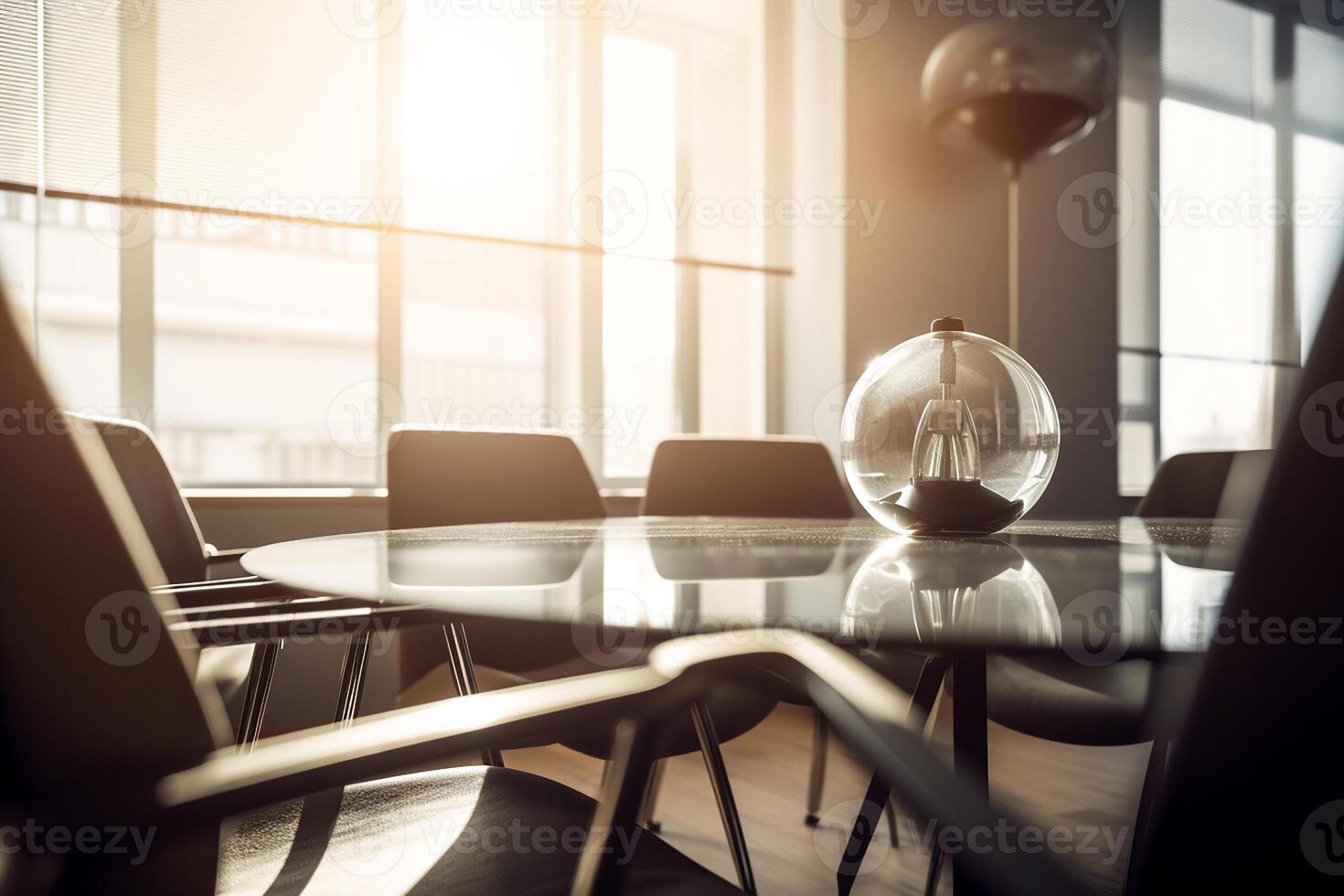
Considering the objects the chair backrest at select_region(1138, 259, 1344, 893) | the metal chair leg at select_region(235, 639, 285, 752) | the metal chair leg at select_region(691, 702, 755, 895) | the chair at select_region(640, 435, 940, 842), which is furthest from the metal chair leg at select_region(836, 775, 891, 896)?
the chair backrest at select_region(1138, 259, 1344, 893)

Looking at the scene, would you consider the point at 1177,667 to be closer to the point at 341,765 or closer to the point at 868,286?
the point at 341,765

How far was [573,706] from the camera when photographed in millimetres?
555

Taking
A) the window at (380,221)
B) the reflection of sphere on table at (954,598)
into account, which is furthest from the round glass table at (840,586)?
the window at (380,221)

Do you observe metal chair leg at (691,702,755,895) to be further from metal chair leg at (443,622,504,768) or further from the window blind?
the window blind

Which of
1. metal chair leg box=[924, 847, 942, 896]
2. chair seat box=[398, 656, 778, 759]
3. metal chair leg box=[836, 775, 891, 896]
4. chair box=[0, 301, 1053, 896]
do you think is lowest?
metal chair leg box=[924, 847, 942, 896]

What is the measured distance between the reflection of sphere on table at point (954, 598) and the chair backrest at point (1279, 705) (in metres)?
0.15

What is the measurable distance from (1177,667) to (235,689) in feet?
4.80

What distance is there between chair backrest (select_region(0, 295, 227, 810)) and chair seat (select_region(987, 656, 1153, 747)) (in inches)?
45.9

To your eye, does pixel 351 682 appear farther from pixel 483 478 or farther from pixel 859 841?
pixel 483 478

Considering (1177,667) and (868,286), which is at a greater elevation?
(868,286)

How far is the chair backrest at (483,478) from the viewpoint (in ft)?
6.72

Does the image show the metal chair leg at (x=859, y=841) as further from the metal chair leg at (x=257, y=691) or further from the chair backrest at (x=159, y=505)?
the chair backrest at (x=159, y=505)

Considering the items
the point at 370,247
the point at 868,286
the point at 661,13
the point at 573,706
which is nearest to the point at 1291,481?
the point at 573,706

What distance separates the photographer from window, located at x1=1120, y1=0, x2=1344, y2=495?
15.4 ft
